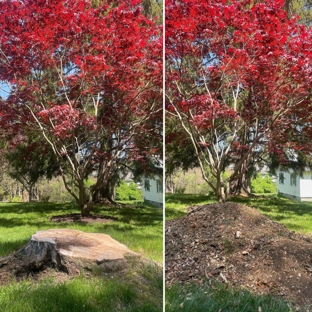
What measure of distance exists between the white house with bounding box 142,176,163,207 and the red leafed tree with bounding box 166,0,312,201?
305mm

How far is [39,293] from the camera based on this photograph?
2.29m

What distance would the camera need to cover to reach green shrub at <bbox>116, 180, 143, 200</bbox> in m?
2.61

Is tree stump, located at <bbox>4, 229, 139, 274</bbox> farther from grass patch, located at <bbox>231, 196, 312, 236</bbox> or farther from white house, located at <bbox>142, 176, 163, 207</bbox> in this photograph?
grass patch, located at <bbox>231, 196, 312, 236</bbox>

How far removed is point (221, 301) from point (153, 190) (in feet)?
2.62

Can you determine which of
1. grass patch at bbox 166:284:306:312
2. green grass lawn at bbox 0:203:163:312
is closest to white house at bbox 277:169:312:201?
grass patch at bbox 166:284:306:312

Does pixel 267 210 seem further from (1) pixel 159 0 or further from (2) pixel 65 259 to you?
(1) pixel 159 0

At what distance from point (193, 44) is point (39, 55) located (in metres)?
0.94

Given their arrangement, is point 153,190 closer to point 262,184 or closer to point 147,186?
point 147,186

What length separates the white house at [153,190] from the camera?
2.70 metres

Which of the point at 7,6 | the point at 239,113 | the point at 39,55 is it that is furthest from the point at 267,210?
the point at 7,6

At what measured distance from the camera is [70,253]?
234cm

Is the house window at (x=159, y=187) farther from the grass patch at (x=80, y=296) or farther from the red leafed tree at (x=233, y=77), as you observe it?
the grass patch at (x=80, y=296)

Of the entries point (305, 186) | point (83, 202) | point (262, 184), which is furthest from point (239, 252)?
point (83, 202)

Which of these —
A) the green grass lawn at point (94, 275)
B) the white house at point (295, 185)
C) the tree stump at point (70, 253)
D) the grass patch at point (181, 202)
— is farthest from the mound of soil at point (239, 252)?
the tree stump at point (70, 253)
